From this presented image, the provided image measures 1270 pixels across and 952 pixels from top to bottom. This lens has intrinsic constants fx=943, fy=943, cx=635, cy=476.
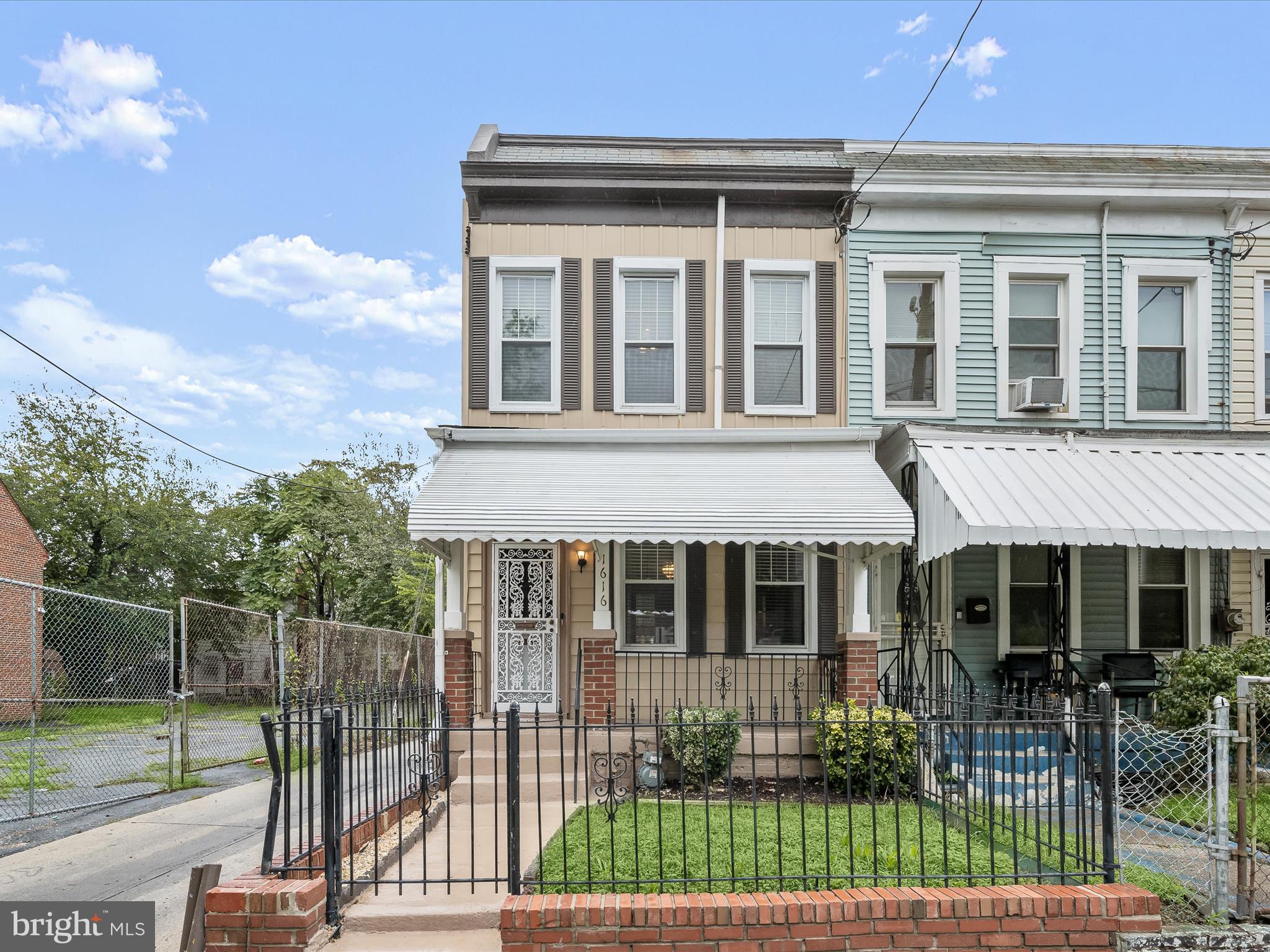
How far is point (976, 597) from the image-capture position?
11680 mm

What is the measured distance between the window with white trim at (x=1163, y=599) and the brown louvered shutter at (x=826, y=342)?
4447 mm

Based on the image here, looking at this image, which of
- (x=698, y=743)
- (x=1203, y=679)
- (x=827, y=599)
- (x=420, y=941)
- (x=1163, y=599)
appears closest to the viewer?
(x=420, y=941)

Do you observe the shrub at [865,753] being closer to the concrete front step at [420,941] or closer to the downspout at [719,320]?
the concrete front step at [420,941]

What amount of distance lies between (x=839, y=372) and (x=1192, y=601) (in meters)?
5.27

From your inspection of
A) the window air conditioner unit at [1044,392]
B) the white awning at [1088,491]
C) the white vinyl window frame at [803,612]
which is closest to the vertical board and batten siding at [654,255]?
the white vinyl window frame at [803,612]

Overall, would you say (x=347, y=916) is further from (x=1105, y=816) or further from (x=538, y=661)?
(x=538, y=661)

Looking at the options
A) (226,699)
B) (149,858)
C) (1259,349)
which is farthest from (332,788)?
(226,699)

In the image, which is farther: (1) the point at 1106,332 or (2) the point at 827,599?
(1) the point at 1106,332

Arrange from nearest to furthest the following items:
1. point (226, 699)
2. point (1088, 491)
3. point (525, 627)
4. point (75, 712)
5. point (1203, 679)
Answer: point (1203, 679), point (1088, 491), point (525, 627), point (75, 712), point (226, 699)

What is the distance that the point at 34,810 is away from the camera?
28.6 ft

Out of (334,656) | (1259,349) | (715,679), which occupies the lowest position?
(334,656)

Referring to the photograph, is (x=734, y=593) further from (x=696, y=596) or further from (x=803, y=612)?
(x=803, y=612)

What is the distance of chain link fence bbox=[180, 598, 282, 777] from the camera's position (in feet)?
37.1

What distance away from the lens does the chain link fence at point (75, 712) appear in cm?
941
